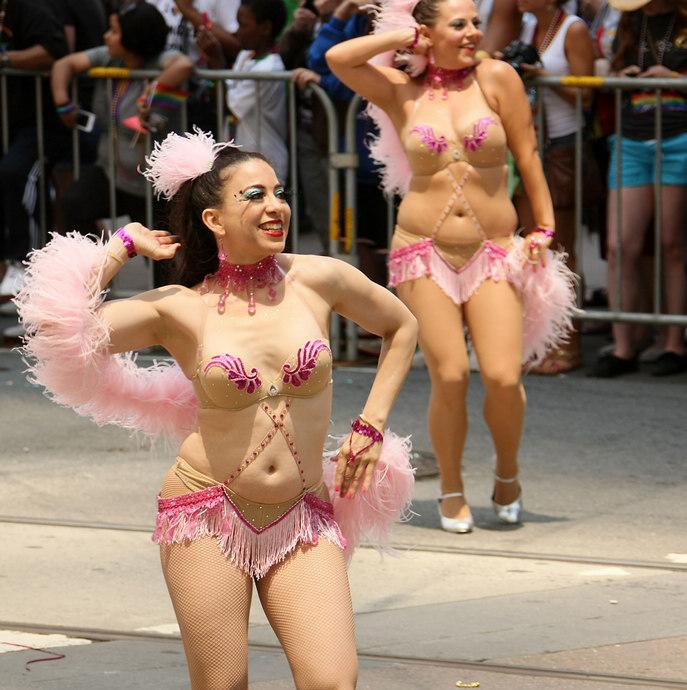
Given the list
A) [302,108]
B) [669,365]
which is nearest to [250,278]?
[669,365]

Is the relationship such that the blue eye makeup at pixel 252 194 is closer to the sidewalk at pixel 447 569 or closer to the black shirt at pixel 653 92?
the sidewalk at pixel 447 569

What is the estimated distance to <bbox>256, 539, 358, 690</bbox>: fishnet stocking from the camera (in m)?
3.69

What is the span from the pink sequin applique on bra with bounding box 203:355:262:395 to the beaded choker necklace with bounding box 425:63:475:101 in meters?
2.87

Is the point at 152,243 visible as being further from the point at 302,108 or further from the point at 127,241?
the point at 302,108

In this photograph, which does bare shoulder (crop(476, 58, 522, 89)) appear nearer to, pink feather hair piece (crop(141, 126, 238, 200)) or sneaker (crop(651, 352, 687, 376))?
pink feather hair piece (crop(141, 126, 238, 200))

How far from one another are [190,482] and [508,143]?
121 inches

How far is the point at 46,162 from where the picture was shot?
1043cm

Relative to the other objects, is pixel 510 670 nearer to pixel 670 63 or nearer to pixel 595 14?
pixel 670 63

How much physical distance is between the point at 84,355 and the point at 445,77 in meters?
2.95

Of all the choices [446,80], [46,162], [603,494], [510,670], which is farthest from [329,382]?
[46,162]

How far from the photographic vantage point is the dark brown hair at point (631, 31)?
8797 mm

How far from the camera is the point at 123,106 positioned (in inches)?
389

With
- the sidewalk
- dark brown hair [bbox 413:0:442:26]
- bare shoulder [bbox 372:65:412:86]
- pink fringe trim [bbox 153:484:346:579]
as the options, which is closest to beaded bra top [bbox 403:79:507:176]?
bare shoulder [bbox 372:65:412:86]

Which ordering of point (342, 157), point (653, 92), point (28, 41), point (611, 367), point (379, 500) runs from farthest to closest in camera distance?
point (28, 41) → point (342, 157) → point (611, 367) → point (653, 92) → point (379, 500)
